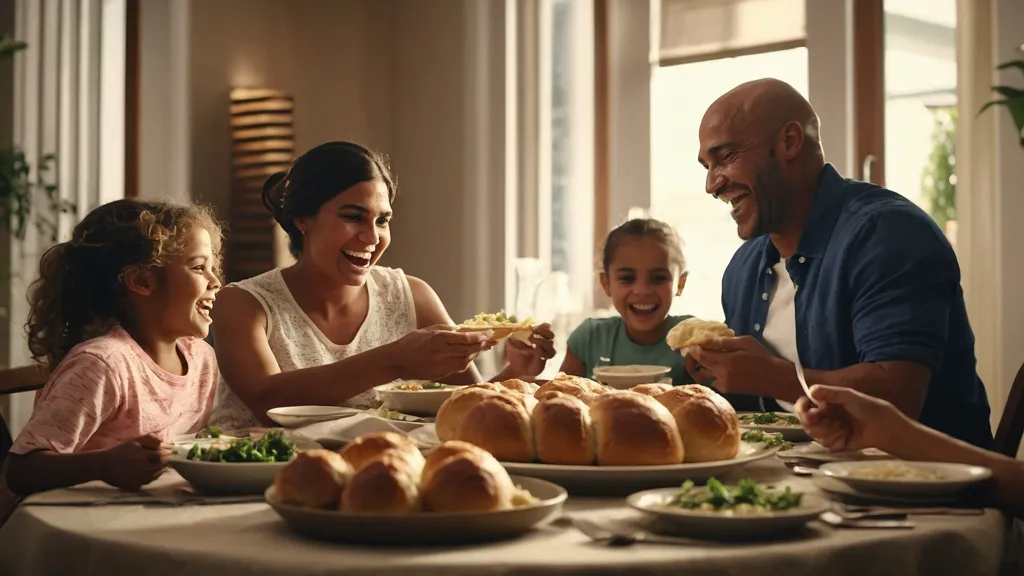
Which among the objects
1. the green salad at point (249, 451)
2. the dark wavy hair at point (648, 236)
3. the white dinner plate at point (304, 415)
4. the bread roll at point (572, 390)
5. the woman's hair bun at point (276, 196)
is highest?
the woman's hair bun at point (276, 196)

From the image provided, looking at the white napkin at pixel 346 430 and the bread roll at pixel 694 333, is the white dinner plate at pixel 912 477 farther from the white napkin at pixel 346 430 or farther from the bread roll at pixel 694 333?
the bread roll at pixel 694 333

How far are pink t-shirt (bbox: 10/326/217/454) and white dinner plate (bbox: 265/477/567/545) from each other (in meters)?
0.77

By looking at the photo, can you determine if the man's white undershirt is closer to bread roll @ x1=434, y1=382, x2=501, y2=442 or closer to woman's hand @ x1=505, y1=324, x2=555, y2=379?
woman's hand @ x1=505, y1=324, x2=555, y2=379

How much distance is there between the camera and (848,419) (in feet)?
5.59

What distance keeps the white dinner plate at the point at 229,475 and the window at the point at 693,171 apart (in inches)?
146

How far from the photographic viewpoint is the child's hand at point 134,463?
1522 mm

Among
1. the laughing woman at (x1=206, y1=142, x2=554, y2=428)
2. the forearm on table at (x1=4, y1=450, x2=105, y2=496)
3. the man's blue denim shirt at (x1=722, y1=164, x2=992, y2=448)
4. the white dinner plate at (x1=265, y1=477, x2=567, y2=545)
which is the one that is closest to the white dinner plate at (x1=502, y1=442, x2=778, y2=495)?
the white dinner plate at (x1=265, y1=477, x2=567, y2=545)

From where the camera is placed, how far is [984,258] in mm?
4035

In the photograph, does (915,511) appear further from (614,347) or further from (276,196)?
(614,347)

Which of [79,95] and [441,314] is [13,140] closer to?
[79,95]

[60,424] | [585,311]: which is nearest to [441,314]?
[60,424]

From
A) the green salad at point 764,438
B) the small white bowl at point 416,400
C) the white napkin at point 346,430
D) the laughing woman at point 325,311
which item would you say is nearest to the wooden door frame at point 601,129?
the laughing woman at point 325,311

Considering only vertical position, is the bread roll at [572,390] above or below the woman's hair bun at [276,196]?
below

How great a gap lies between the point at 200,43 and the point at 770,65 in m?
2.77
